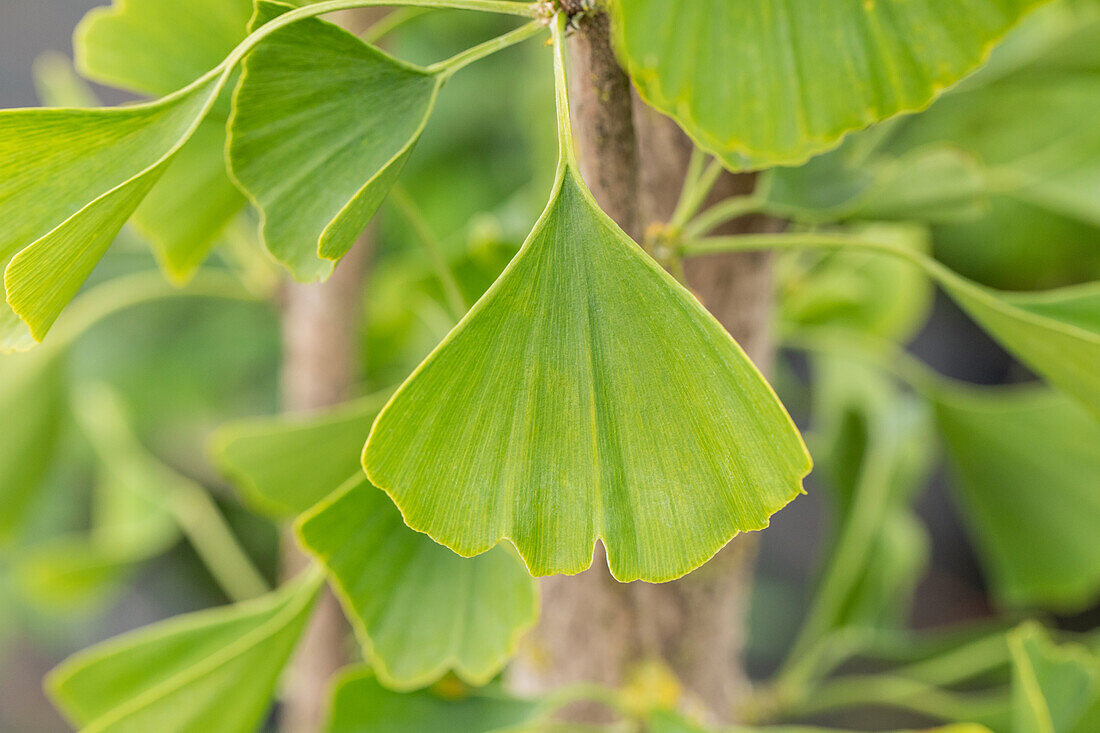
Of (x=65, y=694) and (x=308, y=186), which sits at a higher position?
(x=308, y=186)

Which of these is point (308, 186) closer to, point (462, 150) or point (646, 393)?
point (646, 393)

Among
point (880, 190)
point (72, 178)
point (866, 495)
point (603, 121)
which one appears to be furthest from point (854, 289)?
point (72, 178)

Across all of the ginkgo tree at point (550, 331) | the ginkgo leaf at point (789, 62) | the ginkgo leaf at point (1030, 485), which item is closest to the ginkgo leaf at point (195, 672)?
the ginkgo tree at point (550, 331)

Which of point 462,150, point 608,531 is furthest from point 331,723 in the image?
point 462,150

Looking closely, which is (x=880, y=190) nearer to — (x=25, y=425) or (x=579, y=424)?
(x=579, y=424)

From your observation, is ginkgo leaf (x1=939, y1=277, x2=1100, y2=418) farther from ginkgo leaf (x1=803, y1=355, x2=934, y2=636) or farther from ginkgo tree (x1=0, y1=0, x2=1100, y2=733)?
ginkgo leaf (x1=803, y1=355, x2=934, y2=636)

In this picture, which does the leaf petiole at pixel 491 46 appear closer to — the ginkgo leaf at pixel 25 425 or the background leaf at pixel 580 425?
the background leaf at pixel 580 425

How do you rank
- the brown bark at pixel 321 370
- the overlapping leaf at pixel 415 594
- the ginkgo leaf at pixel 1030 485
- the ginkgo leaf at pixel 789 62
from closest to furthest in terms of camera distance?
the ginkgo leaf at pixel 789 62, the overlapping leaf at pixel 415 594, the ginkgo leaf at pixel 1030 485, the brown bark at pixel 321 370
